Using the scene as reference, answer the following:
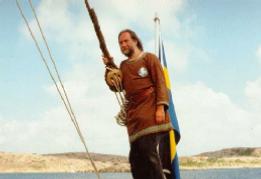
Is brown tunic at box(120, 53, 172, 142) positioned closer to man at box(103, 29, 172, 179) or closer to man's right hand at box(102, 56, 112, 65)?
man at box(103, 29, 172, 179)

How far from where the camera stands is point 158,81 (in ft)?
15.0

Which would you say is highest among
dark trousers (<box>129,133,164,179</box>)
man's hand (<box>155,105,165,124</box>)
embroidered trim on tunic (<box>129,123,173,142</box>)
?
man's hand (<box>155,105,165,124</box>)

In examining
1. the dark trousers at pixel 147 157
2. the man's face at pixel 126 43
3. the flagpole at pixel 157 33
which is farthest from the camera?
the flagpole at pixel 157 33

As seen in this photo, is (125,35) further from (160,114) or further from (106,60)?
(160,114)

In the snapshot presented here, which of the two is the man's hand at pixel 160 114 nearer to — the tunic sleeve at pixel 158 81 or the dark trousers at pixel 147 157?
the tunic sleeve at pixel 158 81

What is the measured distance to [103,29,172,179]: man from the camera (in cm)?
453

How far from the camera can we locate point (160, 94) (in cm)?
455

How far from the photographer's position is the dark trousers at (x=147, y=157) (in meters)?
4.52

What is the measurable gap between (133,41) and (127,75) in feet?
1.16

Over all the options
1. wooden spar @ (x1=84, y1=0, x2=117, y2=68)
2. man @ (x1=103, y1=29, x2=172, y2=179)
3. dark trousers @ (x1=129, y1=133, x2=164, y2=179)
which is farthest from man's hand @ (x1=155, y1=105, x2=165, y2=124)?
wooden spar @ (x1=84, y1=0, x2=117, y2=68)

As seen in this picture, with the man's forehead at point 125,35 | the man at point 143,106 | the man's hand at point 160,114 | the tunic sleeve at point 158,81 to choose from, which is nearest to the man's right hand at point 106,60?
the man at point 143,106

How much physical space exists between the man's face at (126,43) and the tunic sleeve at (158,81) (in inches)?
8.2

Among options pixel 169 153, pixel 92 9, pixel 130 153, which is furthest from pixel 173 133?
pixel 92 9

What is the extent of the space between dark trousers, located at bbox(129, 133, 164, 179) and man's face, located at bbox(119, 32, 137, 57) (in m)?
0.91
